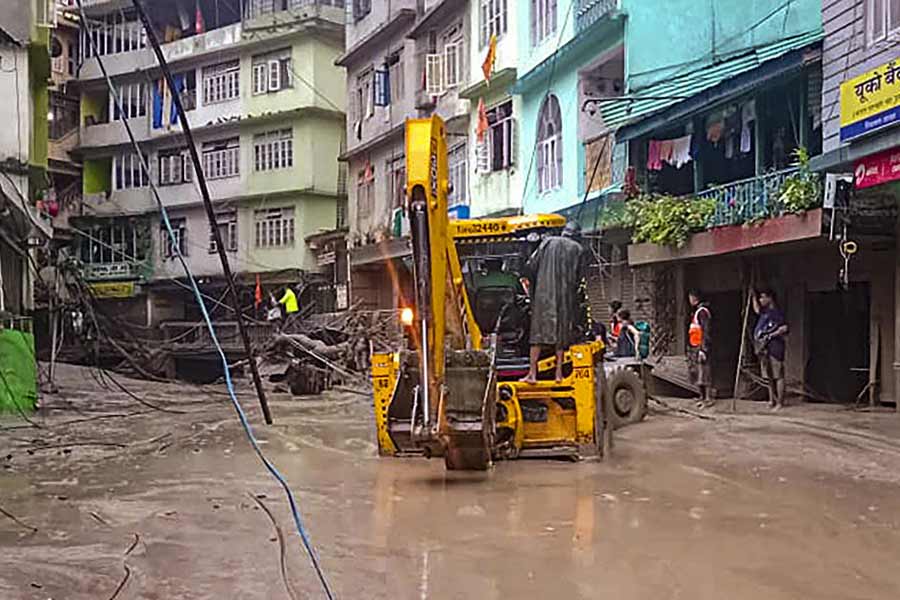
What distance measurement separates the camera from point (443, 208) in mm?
9273

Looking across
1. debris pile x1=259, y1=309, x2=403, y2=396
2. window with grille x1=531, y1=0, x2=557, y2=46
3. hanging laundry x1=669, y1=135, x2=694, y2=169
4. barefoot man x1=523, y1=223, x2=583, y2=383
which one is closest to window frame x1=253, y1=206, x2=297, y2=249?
debris pile x1=259, y1=309, x2=403, y2=396

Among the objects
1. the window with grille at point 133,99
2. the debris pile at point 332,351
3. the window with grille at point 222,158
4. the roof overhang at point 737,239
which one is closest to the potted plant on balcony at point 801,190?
the roof overhang at point 737,239

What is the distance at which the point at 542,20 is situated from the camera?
79.9 feet

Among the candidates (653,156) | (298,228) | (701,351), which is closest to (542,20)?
(653,156)

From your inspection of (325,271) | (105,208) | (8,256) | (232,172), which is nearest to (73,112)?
(105,208)

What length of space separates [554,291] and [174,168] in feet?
125

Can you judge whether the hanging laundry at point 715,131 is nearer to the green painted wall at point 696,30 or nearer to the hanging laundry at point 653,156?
the hanging laundry at point 653,156

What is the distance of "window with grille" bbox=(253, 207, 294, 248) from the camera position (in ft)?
140

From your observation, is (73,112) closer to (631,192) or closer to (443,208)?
(631,192)

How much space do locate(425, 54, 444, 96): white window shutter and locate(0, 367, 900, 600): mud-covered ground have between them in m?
17.4

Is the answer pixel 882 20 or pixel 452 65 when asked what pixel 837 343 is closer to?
pixel 882 20

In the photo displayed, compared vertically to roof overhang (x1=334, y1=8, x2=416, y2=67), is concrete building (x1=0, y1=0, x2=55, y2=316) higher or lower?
lower

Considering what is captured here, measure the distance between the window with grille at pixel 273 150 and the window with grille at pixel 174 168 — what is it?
3869 mm

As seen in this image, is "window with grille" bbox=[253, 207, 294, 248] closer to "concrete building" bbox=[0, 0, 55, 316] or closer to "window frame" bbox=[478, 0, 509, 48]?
"window frame" bbox=[478, 0, 509, 48]
